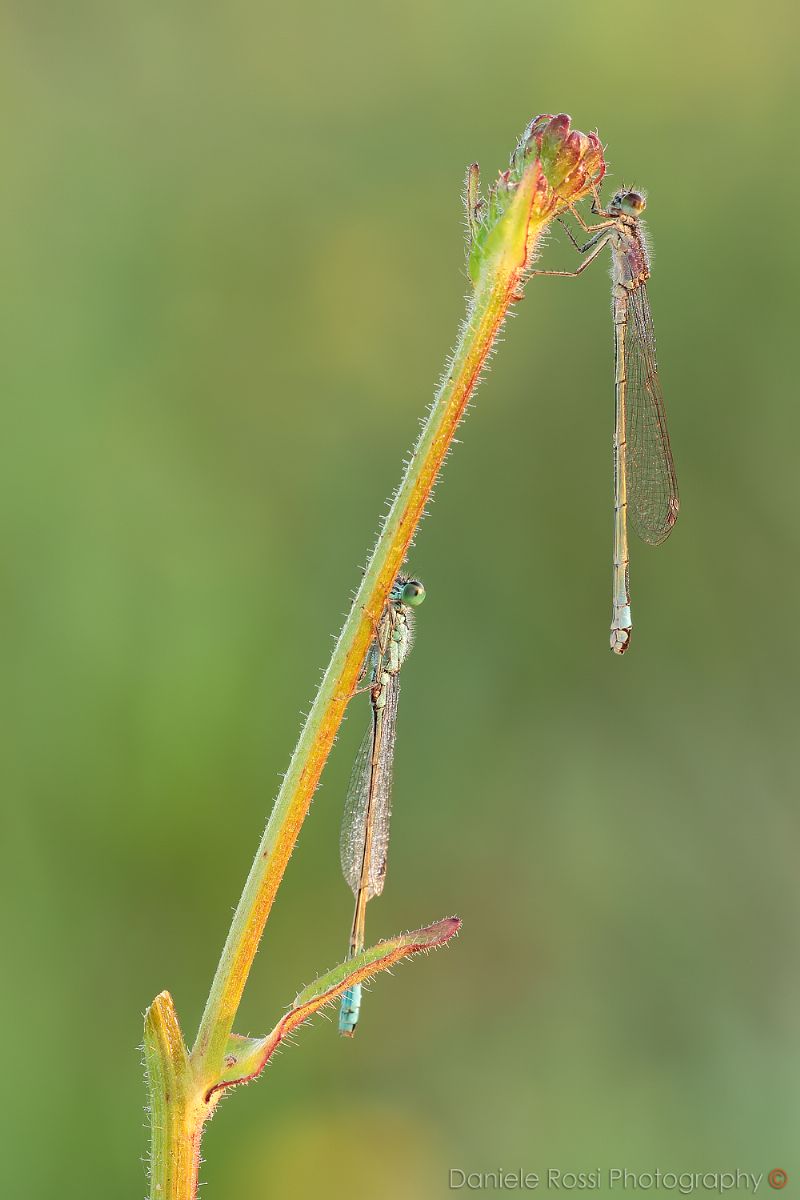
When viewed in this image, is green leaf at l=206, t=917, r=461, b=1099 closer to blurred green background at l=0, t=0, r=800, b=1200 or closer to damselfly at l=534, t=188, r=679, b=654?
damselfly at l=534, t=188, r=679, b=654

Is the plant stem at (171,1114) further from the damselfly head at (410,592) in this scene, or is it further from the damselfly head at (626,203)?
the damselfly head at (626,203)

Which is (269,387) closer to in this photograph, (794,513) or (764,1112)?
(794,513)

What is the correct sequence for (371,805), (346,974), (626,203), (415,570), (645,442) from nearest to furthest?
(346,974), (371,805), (626,203), (645,442), (415,570)

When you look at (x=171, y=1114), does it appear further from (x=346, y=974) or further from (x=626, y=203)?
(x=626, y=203)

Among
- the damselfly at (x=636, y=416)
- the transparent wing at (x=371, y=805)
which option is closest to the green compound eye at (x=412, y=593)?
the transparent wing at (x=371, y=805)

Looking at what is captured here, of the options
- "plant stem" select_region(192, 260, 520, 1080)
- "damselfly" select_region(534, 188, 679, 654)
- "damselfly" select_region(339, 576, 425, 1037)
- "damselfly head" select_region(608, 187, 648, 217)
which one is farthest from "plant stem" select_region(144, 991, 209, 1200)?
"damselfly head" select_region(608, 187, 648, 217)

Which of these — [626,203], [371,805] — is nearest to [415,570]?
[371,805]

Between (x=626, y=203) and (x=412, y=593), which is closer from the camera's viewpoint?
(x=412, y=593)
